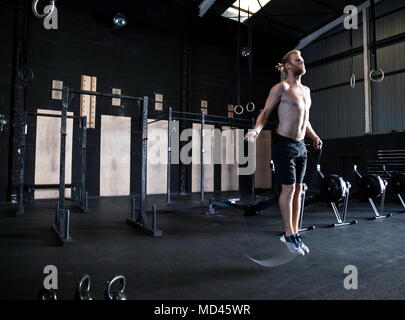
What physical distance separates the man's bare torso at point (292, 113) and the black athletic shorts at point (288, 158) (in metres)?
0.04

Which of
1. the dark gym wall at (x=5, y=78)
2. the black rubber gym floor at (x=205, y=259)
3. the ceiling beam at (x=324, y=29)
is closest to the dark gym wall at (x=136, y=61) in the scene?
the dark gym wall at (x=5, y=78)

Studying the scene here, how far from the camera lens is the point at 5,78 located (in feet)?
18.5

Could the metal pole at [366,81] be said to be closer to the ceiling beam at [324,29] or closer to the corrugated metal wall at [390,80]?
the ceiling beam at [324,29]

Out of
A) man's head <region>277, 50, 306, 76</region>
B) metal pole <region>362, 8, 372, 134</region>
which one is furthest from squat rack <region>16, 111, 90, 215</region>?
metal pole <region>362, 8, 372, 134</region>

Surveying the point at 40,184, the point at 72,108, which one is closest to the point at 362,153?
the point at 72,108

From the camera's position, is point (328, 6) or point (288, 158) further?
point (328, 6)

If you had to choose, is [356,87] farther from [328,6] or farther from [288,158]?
[288,158]

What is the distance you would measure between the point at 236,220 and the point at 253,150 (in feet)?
15.3

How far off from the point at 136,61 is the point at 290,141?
588 centimetres

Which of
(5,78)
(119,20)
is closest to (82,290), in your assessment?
(5,78)

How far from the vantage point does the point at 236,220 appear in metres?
4.17

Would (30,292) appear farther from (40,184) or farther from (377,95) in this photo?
(377,95)

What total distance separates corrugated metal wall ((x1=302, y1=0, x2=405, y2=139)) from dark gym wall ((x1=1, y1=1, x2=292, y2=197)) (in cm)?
180
